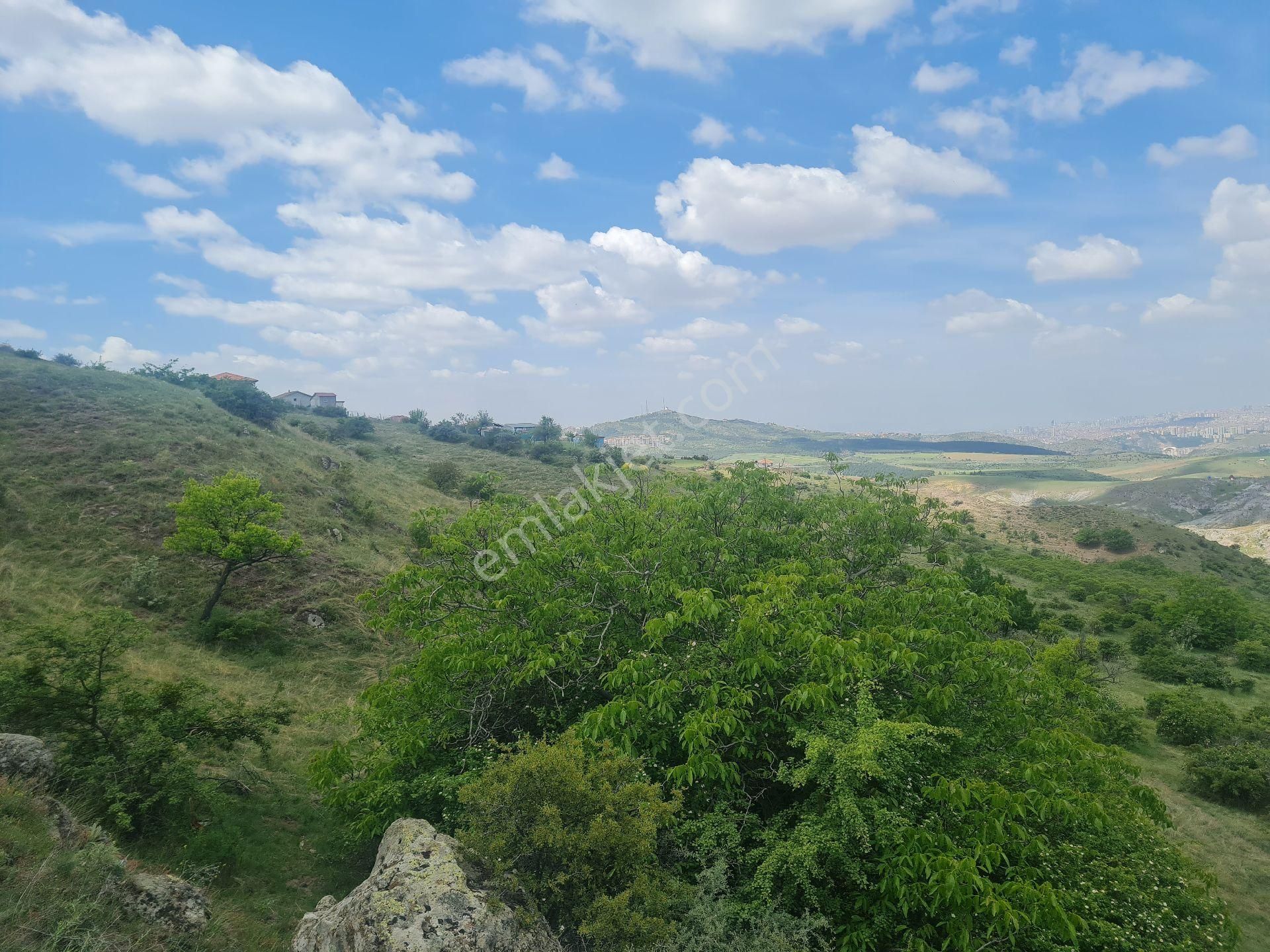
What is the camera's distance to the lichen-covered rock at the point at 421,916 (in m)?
5.10

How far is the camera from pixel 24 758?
304 inches

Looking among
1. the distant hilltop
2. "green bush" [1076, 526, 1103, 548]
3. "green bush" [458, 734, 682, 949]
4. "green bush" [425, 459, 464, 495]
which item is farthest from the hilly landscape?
the distant hilltop

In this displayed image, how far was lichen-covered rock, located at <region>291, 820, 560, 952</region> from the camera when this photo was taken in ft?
16.7

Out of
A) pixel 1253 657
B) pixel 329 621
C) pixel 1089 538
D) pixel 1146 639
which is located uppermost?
pixel 329 621

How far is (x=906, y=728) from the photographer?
629 cm

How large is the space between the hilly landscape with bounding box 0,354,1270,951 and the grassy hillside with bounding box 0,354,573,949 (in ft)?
0.28

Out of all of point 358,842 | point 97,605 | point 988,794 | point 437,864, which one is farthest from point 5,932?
point 97,605

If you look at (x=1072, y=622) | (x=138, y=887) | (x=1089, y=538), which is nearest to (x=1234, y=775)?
(x=1072, y=622)

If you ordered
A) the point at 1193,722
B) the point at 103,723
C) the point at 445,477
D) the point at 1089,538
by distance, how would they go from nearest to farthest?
the point at 103,723 → the point at 1193,722 → the point at 445,477 → the point at 1089,538

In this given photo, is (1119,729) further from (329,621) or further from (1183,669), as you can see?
(329,621)

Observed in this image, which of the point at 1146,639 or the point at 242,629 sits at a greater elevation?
the point at 242,629

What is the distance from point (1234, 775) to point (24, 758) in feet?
83.3

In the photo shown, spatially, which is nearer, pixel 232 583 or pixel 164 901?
pixel 164 901

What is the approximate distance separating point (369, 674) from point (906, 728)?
1804 centimetres
